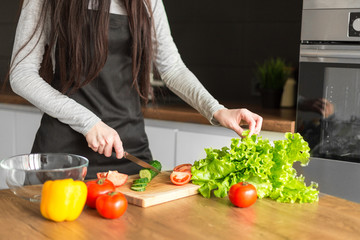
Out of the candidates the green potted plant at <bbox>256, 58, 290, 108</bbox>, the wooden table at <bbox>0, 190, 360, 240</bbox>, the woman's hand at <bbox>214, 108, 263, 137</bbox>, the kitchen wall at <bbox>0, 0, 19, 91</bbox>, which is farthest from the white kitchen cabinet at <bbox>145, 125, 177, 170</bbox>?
the kitchen wall at <bbox>0, 0, 19, 91</bbox>

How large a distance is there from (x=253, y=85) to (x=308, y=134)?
2.50 ft

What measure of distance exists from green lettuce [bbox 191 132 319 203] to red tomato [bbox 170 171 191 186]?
0.07ft

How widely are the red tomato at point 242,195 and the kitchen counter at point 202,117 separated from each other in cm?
100

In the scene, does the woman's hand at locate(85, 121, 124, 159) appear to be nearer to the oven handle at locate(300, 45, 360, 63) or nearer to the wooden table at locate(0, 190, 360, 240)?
the wooden table at locate(0, 190, 360, 240)

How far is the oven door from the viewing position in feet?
7.23

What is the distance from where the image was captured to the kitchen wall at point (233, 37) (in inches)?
113

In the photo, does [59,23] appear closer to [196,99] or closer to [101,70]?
[101,70]

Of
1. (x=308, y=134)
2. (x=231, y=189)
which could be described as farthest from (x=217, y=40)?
(x=231, y=189)

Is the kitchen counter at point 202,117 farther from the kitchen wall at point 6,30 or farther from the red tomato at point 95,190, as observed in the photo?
the kitchen wall at point 6,30

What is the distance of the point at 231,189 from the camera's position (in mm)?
1287

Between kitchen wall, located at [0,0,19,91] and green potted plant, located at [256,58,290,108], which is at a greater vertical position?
kitchen wall, located at [0,0,19,91]

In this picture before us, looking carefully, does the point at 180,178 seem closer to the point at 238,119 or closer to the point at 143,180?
the point at 143,180

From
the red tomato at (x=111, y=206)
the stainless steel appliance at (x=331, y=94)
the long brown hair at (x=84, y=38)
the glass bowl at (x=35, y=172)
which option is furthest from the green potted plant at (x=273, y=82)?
→ the red tomato at (x=111, y=206)

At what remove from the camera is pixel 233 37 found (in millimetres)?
3055
